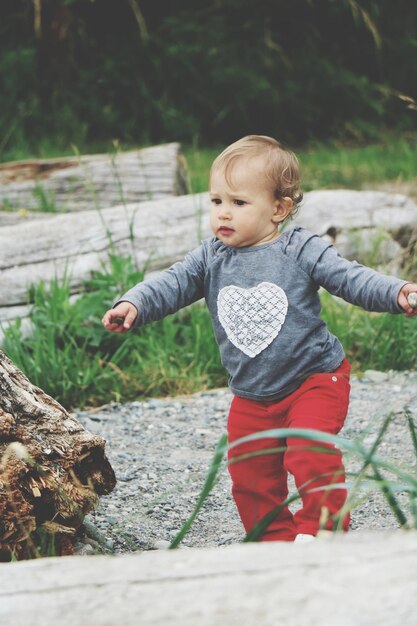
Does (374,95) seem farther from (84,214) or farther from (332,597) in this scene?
(332,597)

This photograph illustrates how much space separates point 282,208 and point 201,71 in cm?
786

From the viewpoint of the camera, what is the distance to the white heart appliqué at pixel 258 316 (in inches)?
95.9

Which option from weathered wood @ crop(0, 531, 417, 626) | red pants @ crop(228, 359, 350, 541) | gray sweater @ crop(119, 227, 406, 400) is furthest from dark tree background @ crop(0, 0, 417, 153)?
weathered wood @ crop(0, 531, 417, 626)

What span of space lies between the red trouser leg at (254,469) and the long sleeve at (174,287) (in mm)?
304

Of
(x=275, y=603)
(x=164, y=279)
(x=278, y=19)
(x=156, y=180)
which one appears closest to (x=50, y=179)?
(x=156, y=180)

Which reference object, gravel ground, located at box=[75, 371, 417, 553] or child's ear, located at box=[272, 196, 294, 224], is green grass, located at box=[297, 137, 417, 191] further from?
child's ear, located at box=[272, 196, 294, 224]

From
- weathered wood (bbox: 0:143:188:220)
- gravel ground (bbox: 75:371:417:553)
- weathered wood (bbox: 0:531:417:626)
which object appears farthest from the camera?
weathered wood (bbox: 0:143:188:220)

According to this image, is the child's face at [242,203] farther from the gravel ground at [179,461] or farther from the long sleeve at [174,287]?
Answer: the gravel ground at [179,461]

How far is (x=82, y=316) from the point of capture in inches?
162

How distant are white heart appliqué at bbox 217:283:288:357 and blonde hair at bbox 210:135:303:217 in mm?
253

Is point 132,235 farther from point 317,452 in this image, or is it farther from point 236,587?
point 236,587

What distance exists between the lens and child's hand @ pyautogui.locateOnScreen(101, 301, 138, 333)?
2.35 m

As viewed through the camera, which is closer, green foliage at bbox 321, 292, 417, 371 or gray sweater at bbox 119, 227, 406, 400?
gray sweater at bbox 119, 227, 406, 400

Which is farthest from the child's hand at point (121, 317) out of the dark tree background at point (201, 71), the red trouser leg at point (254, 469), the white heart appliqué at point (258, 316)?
the dark tree background at point (201, 71)
